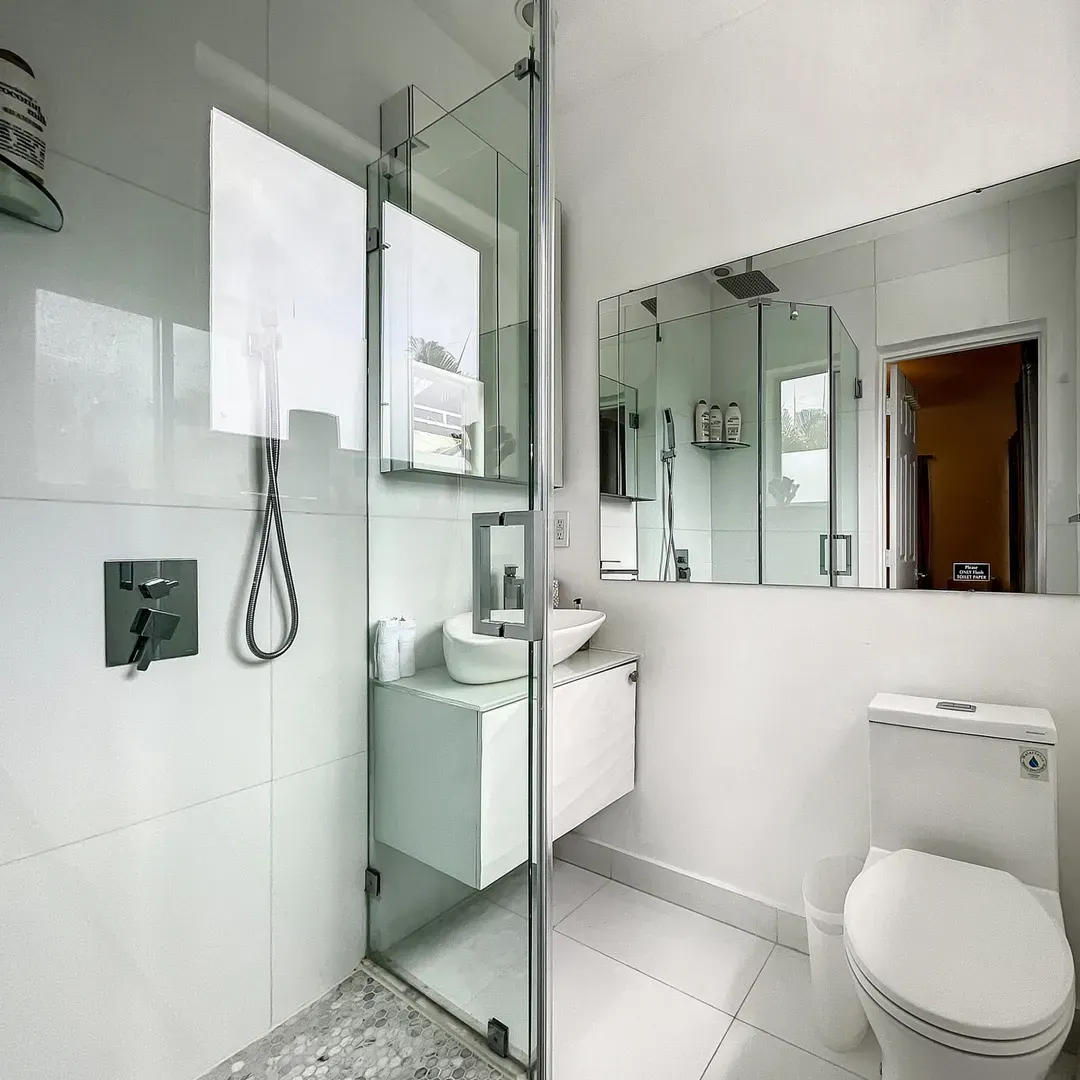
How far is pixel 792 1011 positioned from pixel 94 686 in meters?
1.66

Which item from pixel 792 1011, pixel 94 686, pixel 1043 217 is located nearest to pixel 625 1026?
pixel 792 1011

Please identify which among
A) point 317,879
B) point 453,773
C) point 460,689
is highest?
point 460,689

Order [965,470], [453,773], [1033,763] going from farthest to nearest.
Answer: [965,470]
[1033,763]
[453,773]

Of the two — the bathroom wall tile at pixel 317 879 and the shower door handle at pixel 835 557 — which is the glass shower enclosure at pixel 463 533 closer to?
the bathroom wall tile at pixel 317 879

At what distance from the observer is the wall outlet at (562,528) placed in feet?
7.42

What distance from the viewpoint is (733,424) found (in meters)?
1.92

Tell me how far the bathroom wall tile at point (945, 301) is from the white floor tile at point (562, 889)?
61.9 inches

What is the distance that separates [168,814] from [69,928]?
15 cm

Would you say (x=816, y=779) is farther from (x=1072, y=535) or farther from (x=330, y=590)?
(x=330, y=590)

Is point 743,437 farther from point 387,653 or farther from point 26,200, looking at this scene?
point 26,200

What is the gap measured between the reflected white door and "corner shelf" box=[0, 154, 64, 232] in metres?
1.73

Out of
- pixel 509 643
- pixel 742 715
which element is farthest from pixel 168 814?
pixel 742 715

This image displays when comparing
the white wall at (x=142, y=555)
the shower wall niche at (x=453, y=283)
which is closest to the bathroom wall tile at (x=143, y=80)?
the white wall at (x=142, y=555)

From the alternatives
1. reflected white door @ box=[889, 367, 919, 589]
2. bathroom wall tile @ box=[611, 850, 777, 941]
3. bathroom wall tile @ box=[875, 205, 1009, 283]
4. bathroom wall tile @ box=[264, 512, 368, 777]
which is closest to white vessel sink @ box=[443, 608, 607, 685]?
bathroom wall tile @ box=[264, 512, 368, 777]
